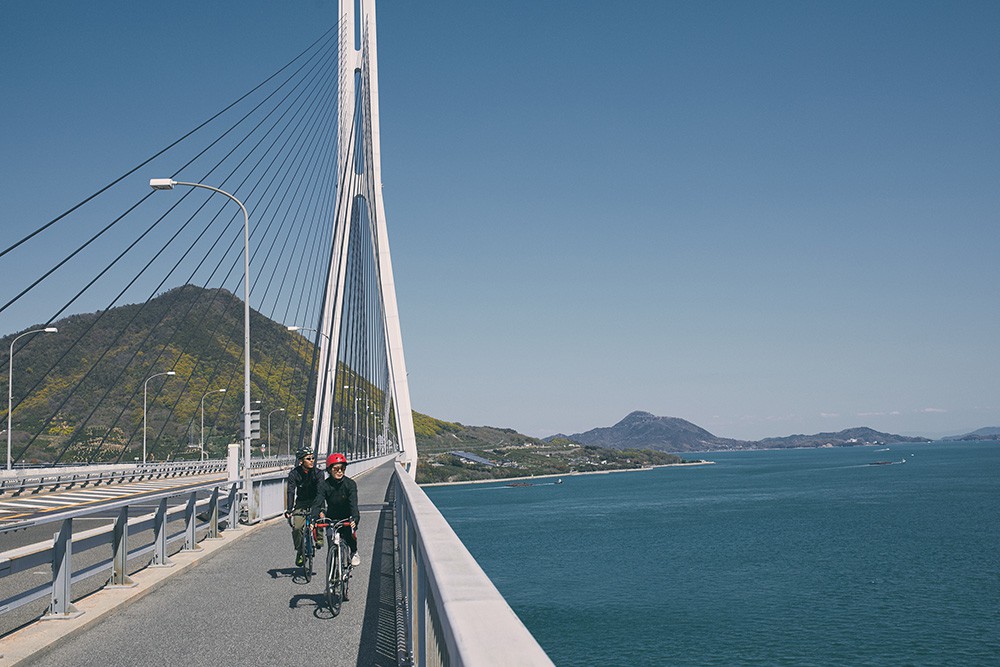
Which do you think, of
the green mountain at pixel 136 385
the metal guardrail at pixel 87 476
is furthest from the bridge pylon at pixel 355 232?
the green mountain at pixel 136 385

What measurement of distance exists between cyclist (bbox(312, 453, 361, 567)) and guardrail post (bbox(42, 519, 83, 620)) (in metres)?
2.39

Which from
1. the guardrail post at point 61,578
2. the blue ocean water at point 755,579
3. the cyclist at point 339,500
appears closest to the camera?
the guardrail post at point 61,578

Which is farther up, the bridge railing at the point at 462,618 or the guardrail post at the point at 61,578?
the bridge railing at the point at 462,618

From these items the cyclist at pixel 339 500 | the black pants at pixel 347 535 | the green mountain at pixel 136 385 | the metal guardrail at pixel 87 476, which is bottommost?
the black pants at pixel 347 535

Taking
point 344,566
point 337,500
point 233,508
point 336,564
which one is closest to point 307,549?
point 337,500

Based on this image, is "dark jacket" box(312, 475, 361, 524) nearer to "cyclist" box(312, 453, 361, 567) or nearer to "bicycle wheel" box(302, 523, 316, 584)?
"cyclist" box(312, 453, 361, 567)

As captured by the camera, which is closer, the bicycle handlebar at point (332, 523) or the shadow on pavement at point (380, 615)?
the shadow on pavement at point (380, 615)

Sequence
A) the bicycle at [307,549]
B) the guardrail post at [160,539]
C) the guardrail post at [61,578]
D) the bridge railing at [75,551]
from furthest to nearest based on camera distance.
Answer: the guardrail post at [160,539], the bicycle at [307,549], the guardrail post at [61,578], the bridge railing at [75,551]

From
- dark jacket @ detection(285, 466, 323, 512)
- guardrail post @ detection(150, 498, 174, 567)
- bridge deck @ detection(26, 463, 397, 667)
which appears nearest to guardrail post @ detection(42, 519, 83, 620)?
bridge deck @ detection(26, 463, 397, 667)

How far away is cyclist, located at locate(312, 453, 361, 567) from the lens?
9.80 metres

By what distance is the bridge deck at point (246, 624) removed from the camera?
7.66 metres

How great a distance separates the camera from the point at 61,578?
9289 millimetres

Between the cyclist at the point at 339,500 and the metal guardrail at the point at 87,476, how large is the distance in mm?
23050

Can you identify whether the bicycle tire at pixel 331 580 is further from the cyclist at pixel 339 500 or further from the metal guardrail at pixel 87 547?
the metal guardrail at pixel 87 547
